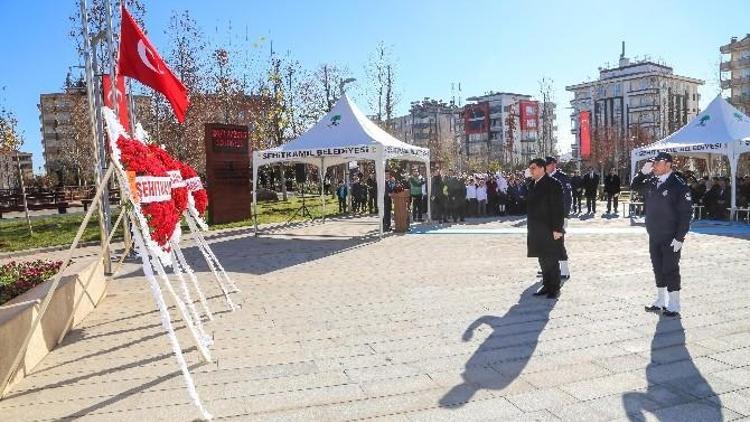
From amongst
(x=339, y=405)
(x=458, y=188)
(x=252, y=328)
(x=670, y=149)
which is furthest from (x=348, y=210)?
(x=339, y=405)

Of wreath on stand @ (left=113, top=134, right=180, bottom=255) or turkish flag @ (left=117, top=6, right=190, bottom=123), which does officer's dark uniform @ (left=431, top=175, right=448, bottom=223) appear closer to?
turkish flag @ (left=117, top=6, right=190, bottom=123)

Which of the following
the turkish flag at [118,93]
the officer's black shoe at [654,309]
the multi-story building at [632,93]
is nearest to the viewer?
the officer's black shoe at [654,309]

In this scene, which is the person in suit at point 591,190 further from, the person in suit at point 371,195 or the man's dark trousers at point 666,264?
the man's dark trousers at point 666,264

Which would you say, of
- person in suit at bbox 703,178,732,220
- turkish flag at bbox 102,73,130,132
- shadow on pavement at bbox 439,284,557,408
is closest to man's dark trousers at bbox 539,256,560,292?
shadow on pavement at bbox 439,284,557,408

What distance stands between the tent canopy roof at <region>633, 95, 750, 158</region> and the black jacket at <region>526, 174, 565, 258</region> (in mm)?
13878

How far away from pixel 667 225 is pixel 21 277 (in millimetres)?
7281

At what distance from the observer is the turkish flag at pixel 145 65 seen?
741 centimetres

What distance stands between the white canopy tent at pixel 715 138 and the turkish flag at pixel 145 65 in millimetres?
15182

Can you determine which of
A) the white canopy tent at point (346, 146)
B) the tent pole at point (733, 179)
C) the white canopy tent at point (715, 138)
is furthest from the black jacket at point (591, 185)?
the white canopy tent at point (346, 146)

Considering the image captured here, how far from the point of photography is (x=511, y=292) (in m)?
7.94

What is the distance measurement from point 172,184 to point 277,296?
2.56m

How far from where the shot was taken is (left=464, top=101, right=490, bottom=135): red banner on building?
430 ft

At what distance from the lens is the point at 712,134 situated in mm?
19266

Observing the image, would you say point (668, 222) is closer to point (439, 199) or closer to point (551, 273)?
point (551, 273)
